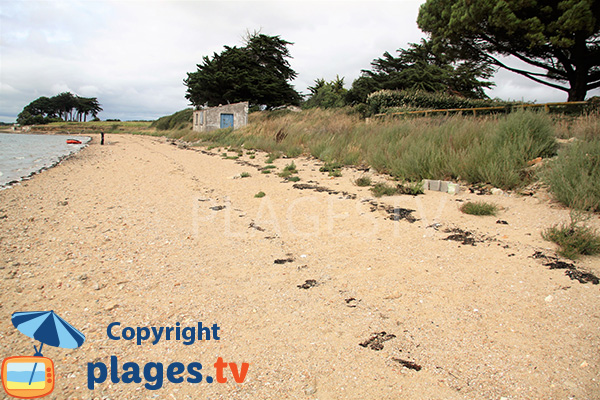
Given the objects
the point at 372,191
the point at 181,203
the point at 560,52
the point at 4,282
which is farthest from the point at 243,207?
the point at 560,52

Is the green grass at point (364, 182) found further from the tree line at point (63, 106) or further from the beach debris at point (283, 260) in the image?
the tree line at point (63, 106)

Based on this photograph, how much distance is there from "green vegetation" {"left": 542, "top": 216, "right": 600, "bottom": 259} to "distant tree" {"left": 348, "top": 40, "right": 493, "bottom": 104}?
22.0m

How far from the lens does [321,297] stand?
2828 millimetres

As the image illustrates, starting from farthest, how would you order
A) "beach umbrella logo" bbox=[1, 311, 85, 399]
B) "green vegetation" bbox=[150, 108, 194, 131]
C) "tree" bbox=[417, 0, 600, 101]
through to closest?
"green vegetation" bbox=[150, 108, 194, 131], "tree" bbox=[417, 0, 600, 101], "beach umbrella logo" bbox=[1, 311, 85, 399]

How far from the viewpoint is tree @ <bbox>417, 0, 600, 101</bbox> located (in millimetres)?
16922

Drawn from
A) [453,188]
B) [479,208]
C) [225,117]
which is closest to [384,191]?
[453,188]

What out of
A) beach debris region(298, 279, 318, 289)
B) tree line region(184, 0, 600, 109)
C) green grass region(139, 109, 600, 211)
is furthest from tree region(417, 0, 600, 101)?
beach debris region(298, 279, 318, 289)

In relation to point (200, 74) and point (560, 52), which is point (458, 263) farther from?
point (200, 74)

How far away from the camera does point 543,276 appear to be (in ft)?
9.87

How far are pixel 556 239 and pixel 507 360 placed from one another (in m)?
2.27

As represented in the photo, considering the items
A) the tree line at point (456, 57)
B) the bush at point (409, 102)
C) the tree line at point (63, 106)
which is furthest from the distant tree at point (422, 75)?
the tree line at point (63, 106)

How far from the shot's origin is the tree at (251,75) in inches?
1246

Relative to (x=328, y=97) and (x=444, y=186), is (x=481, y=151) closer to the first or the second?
(x=444, y=186)

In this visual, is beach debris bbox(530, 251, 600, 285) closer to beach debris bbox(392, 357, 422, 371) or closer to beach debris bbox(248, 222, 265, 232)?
beach debris bbox(392, 357, 422, 371)
